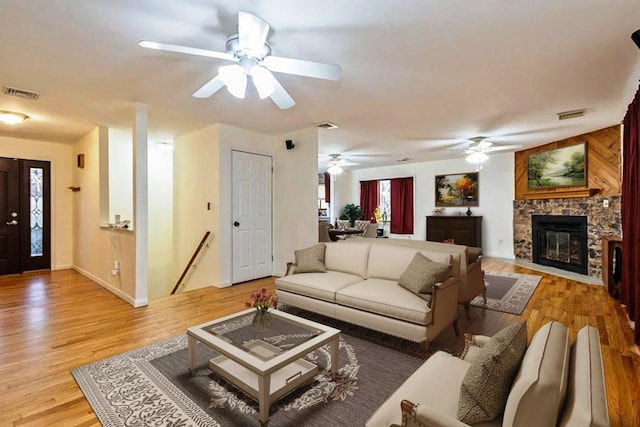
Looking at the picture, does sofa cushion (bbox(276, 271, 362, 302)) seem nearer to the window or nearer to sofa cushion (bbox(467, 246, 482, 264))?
sofa cushion (bbox(467, 246, 482, 264))

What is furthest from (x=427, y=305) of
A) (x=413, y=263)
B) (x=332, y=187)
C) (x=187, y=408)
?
(x=332, y=187)

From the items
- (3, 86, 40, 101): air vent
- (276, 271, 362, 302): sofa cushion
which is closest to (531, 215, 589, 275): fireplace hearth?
(276, 271, 362, 302): sofa cushion

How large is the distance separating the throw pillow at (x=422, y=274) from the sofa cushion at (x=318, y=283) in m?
0.62

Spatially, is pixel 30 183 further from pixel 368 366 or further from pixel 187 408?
pixel 368 366

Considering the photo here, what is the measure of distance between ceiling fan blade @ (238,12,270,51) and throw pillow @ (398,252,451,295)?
2309 millimetres

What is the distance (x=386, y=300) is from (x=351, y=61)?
2.15 meters

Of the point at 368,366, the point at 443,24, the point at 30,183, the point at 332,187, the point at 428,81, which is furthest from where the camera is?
the point at 332,187

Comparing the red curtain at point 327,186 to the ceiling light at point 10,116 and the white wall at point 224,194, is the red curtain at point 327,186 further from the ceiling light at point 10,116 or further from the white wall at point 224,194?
the ceiling light at point 10,116

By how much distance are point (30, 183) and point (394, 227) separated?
864cm

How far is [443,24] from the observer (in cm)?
219

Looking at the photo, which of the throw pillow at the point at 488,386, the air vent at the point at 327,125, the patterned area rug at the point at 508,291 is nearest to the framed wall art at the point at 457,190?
the patterned area rug at the point at 508,291

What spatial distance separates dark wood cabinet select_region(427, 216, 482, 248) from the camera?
749cm

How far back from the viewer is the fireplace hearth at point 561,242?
18.5 feet

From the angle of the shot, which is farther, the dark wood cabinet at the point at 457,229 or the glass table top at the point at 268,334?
the dark wood cabinet at the point at 457,229
